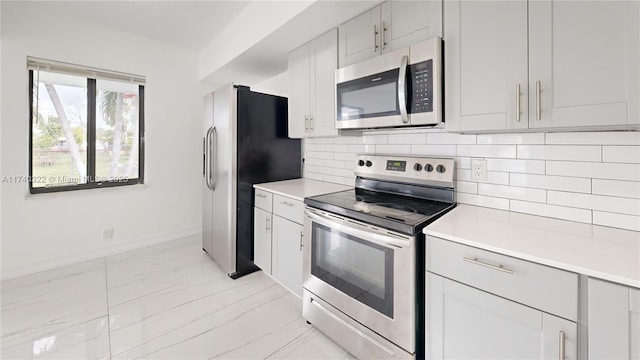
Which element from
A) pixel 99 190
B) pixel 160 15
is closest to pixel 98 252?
pixel 99 190

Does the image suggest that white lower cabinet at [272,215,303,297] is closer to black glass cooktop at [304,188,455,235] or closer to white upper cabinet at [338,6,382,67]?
black glass cooktop at [304,188,455,235]

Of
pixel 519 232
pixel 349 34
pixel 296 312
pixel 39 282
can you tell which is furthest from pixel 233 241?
pixel 519 232

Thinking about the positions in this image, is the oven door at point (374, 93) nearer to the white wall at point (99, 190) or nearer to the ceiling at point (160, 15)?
the ceiling at point (160, 15)

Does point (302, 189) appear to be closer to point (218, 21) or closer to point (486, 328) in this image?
point (486, 328)

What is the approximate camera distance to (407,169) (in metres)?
1.94

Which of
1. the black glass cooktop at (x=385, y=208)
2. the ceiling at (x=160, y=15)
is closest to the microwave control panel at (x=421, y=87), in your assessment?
the black glass cooktop at (x=385, y=208)

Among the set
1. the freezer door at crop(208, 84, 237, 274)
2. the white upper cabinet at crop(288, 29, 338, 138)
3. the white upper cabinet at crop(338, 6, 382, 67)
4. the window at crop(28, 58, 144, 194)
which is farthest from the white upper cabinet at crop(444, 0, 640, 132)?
the window at crop(28, 58, 144, 194)

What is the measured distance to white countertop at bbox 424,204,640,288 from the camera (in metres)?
0.88

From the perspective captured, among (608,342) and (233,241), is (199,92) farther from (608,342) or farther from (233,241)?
(608,342)

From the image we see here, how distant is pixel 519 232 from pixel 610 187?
20.6 inches

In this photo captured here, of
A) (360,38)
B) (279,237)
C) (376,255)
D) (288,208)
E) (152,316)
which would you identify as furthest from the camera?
(279,237)

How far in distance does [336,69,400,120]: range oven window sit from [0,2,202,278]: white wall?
8.63ft

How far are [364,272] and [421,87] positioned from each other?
1.11 metres

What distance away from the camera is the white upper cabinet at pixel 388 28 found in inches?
60.7
